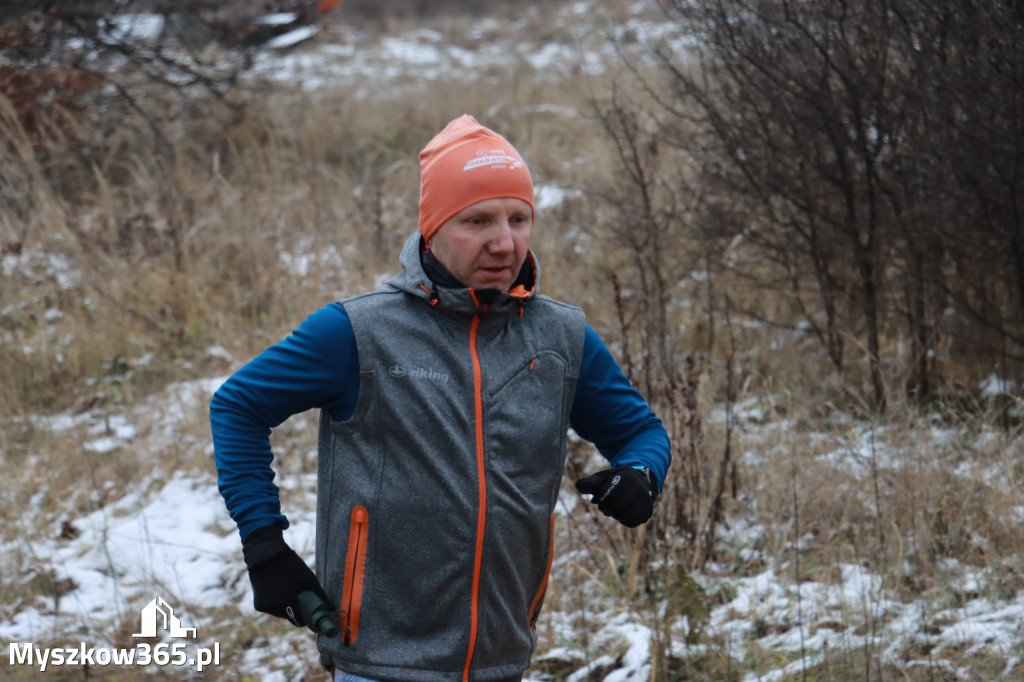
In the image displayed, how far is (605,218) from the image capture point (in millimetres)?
7594

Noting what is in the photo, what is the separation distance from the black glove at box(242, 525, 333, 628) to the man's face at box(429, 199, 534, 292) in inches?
25.5

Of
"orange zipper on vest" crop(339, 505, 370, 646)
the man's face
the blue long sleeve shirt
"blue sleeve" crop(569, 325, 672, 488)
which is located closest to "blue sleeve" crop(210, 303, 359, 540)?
the blue long sleeve shirt

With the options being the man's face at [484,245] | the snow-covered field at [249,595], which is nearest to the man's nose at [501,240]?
the man's face at [484,245]

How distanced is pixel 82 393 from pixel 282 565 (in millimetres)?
4812

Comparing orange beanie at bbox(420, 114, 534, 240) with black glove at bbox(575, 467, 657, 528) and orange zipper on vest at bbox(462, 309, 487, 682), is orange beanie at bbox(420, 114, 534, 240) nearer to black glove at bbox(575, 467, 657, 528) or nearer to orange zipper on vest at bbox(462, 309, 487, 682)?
orange zipper on vest at bbox(462, 309, 487, 682)

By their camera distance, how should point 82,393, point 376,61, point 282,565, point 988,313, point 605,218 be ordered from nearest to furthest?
point 282,565 → point 988,313 → point 82,393 → point 605,218 → point 376,61

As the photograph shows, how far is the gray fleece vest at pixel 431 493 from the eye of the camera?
1982 millimetres

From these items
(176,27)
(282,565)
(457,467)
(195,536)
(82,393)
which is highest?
(176,27)

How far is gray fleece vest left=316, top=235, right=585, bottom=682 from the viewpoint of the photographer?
6.50 feet

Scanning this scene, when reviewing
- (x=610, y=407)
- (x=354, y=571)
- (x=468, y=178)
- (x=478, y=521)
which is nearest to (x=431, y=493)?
(x=478, y=521)

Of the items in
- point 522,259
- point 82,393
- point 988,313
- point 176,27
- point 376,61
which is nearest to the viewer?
point 522,259

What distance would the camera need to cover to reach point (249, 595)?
4.35 meters

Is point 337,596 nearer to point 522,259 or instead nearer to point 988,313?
point 522,259

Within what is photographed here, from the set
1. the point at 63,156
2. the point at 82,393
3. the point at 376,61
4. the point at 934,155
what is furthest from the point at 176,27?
the point at 934,155
